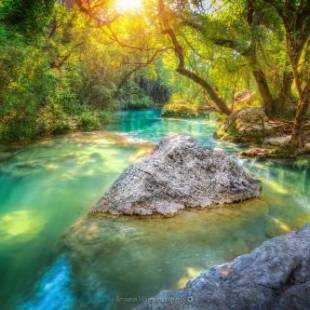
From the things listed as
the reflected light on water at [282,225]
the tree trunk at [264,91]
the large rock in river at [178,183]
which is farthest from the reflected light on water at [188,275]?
the tree trunk at [264,91]

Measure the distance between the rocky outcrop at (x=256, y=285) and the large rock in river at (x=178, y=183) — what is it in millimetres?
3085

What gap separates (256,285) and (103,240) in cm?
314

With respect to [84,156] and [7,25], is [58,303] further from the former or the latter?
[84,156]

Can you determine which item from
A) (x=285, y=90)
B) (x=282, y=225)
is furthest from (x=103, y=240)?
(x=285, y=90)

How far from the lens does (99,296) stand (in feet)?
14.7

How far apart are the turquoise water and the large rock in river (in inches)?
13.5

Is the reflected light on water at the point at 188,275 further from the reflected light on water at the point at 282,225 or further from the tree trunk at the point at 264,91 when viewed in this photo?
the tree trunk at the point at 264,91

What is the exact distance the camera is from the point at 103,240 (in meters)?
6.04

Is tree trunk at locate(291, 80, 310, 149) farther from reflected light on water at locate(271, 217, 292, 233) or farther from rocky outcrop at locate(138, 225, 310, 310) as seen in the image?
rocky outcrop at locate(138, 225, 310, 310)

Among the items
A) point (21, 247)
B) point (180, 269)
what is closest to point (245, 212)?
point (180, 269)

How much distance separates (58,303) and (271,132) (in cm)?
1382

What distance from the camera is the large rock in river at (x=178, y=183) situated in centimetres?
712

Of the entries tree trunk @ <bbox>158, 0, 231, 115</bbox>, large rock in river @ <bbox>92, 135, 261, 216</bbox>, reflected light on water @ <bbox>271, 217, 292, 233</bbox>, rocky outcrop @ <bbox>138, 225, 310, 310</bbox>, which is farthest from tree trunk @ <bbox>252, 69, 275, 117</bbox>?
rocky outcrop @ <bbox>138, 225, 310, 310</bbox>

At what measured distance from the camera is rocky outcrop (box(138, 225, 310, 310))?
133 inches
